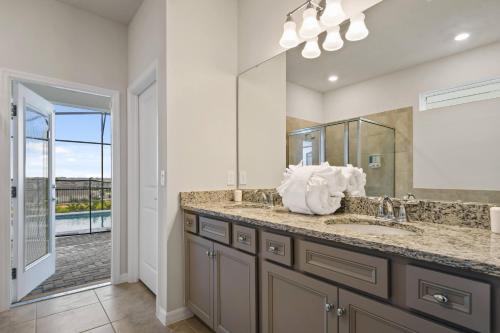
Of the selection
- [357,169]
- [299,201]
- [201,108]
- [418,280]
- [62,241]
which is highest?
[201,108]

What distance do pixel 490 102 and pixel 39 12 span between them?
352 centimetres

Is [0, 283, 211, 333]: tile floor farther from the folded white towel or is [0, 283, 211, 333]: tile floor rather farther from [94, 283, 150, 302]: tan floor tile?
the folded white towel

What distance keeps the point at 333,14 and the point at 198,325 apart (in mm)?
2343

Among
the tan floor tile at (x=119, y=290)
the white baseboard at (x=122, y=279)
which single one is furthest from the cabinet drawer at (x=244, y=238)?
the white baseboard at (x=122, y=279)

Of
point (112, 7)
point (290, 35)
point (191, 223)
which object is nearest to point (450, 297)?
point (191, 223)

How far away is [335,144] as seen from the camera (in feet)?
5.79

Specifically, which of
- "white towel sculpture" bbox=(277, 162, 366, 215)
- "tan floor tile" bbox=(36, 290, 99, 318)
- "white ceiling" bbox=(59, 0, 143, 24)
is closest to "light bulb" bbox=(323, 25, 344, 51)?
"white towel sculpture" bbox=(277, 162, 366, 215)

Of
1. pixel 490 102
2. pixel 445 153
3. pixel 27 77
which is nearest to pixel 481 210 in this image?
pixel 445 153

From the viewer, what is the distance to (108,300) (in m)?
2.44

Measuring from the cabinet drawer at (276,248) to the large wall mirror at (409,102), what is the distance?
0.65 meters

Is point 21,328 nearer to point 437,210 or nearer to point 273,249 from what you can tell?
point 273,249

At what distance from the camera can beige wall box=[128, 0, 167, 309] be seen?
6.83ft

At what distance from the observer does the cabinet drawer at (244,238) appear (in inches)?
58.6

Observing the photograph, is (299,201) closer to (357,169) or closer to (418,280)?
(357,169)
